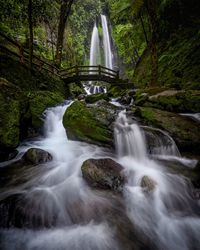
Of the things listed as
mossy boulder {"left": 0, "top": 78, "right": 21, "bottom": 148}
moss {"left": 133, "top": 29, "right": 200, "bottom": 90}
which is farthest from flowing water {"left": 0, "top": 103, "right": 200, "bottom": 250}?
moss {"left": 133, "top": 29, "right": 200, "bottom": 90}

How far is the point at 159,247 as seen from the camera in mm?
3316

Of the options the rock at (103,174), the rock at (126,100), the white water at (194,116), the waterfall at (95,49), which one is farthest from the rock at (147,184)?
the waterfall at (95,49)

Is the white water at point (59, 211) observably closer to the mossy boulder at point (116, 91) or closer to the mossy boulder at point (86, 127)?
the mossy boulder at point (86, 127)

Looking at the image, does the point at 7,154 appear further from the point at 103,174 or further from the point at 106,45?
the point at 106,45

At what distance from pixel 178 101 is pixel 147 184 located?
16.0 feet

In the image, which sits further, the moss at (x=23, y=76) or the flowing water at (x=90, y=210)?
the moss at (x=23, y=76)

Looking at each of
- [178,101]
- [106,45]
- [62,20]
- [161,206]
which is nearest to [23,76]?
[178,101]

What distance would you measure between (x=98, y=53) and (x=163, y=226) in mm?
33099

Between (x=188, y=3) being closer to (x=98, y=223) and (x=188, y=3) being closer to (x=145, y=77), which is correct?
(x=145, y=77)

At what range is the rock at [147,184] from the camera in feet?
14.7

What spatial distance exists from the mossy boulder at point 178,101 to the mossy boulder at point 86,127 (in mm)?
3050

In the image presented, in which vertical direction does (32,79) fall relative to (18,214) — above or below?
above

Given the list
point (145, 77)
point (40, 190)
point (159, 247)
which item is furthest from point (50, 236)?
point (145, 77)

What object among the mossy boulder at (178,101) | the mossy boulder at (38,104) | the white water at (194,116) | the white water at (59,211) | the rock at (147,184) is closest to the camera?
the white water at (59,211)
